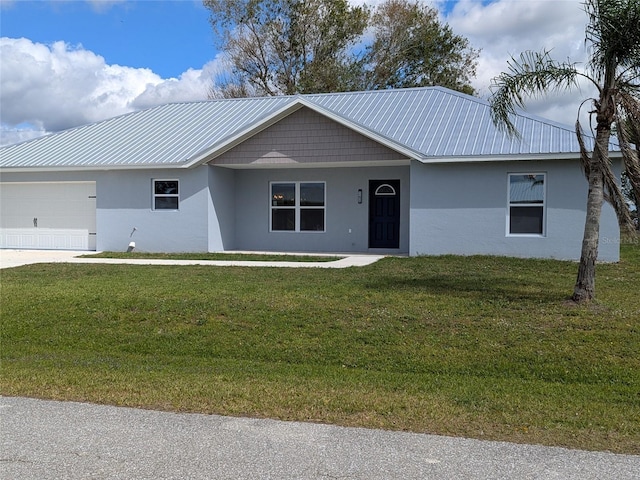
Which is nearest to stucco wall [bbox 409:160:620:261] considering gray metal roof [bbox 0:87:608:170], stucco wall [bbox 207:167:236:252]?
gray metal roof [bbox 0:87:608:170]

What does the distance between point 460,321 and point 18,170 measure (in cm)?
1564

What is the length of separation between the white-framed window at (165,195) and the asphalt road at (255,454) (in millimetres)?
13619

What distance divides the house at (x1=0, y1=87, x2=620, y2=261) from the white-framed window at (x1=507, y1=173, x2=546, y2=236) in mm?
26

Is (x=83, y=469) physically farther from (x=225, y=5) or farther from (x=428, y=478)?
(x=225, y=5)

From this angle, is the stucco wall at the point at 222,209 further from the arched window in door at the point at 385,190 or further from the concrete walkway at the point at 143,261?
the arched window in door at the point at 385,190

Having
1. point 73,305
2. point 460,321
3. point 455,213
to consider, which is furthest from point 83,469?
point 455,213

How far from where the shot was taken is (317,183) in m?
19.3

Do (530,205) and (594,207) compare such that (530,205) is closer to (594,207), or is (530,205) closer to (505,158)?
(505,158)

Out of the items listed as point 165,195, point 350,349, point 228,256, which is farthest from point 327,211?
point 350,349

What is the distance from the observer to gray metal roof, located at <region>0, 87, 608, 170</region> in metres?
16.3

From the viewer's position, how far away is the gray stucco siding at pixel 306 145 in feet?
55.9

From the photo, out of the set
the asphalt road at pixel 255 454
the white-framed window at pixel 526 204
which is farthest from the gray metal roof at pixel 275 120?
the asphalt road at pixel 255 454

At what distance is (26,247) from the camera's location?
20.0m

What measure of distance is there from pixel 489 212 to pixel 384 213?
3541 mm
